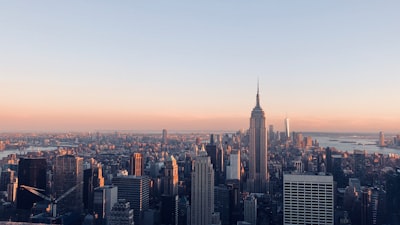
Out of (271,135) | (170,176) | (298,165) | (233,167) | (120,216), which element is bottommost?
(120,216)

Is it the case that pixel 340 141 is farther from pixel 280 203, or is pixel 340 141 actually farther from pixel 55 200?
pixel 55 200

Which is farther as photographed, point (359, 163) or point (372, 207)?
point (359, 163)

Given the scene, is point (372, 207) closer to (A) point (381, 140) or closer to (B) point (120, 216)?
(A) point (381, 140)

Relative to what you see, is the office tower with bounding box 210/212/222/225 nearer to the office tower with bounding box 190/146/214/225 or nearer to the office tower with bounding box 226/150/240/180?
the office tower with bounding box 190/146/214/225

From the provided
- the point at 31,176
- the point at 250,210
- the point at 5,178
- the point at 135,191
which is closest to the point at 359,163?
the point at 250,210

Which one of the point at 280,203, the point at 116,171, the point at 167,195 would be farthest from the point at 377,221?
the point at 116,171

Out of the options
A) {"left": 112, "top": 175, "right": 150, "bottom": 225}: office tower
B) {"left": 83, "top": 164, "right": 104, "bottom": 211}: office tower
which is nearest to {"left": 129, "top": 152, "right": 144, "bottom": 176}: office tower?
{"left": 112, "top": 175, "right": 150, "bottom": 225}: office tower
